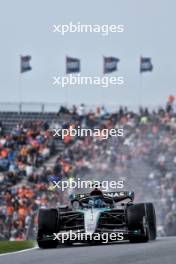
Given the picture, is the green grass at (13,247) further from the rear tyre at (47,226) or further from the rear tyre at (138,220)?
the rear tyre at (138,220)

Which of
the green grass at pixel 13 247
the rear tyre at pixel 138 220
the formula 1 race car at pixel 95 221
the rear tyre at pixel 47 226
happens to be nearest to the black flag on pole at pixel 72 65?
the green grass at pixel 13 247

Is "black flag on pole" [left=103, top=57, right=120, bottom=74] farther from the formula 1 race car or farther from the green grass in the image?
the formula 1 race car

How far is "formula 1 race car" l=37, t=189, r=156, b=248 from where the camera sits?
18531 mm

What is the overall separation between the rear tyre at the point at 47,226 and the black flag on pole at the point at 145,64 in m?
16.2

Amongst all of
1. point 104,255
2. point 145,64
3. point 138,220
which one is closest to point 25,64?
point 145,64

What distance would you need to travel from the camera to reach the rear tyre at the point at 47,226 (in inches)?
728

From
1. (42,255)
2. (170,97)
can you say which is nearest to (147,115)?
(170,97)

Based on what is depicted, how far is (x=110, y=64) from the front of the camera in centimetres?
2938

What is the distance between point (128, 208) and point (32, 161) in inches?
536

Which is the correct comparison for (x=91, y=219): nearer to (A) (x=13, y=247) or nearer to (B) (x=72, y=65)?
(A) (x=13, y=247)

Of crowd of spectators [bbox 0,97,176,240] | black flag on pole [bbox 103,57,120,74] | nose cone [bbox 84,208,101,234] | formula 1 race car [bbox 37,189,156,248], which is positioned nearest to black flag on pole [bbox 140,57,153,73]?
crowd of spectators [bbox 0,97,176,240]

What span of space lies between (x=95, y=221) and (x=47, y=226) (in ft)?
2.85

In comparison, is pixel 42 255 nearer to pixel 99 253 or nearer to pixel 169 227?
pixel 99 253

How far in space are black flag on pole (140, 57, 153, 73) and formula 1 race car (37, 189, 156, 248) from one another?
618 inches
